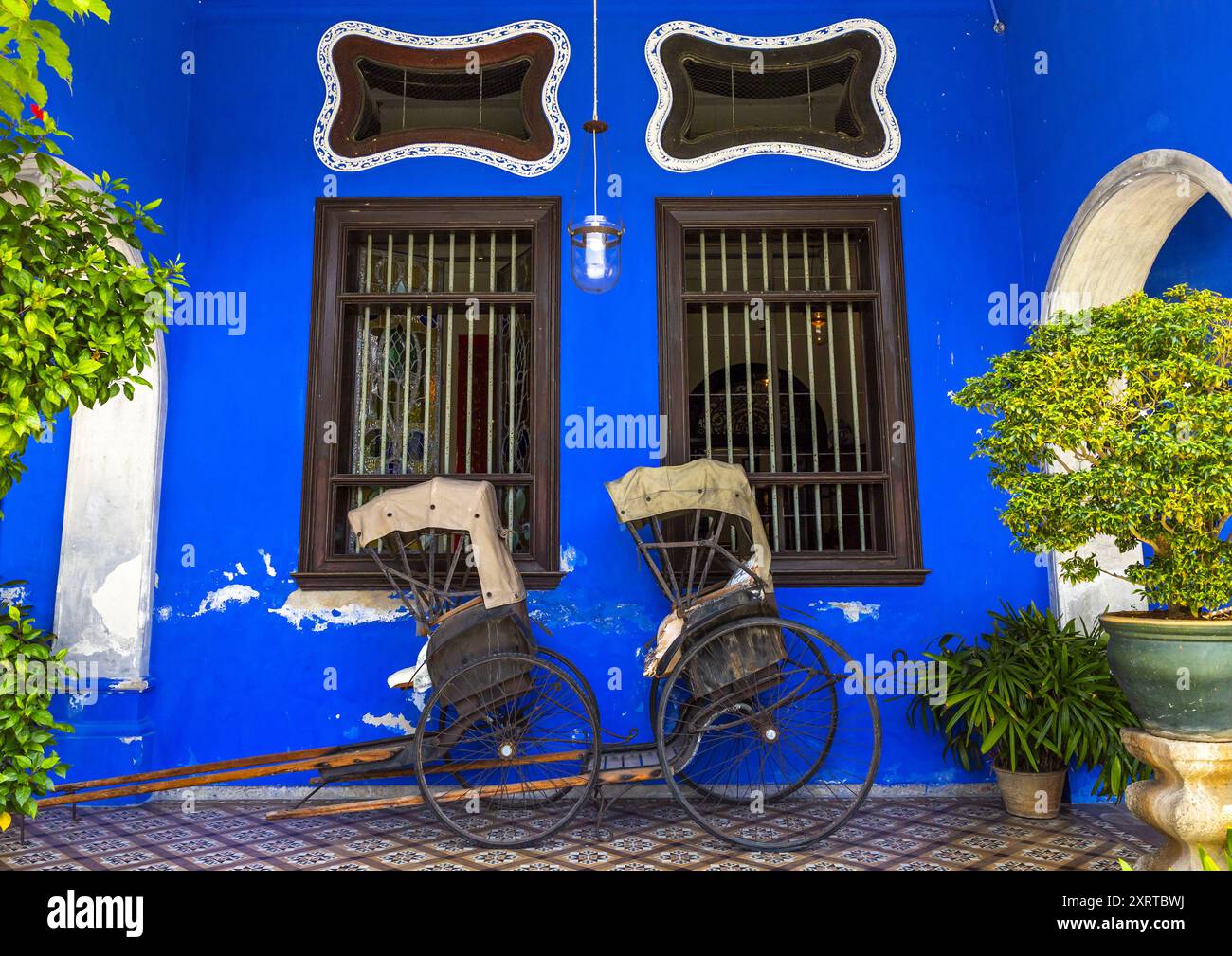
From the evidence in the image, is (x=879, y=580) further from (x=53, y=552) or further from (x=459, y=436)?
(x=53, y=552)

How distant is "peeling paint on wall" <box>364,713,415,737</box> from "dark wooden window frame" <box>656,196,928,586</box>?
2.10 m

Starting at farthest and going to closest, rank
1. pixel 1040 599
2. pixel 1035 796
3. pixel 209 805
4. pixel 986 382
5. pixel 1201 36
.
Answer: pixel 1040 599 < pixel 209 805 < pixel 1035 796 < pixel 1201 36 < pixel 986 382

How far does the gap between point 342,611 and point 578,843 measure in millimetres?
1974

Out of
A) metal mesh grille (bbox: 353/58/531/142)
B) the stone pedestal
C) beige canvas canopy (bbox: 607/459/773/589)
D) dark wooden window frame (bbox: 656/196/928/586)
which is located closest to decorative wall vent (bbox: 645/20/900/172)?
dark wooden window frame (bbox: 656/196/928/586)

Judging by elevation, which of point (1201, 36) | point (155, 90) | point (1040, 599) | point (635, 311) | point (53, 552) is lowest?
point (1040, 599)

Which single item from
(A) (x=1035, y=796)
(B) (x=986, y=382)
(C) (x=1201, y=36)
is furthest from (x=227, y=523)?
(C) (x=1201, y=36)

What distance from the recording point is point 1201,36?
148 inches

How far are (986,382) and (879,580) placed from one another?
195 centimetres

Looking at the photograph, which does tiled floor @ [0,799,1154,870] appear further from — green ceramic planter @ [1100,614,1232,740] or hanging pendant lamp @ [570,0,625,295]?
hanging pendant lamp @ [570,0,625,295]

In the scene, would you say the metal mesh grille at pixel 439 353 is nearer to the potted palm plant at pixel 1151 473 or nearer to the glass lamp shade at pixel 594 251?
the glass lamp shade at pixel 594 251

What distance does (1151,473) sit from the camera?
3.02 meters

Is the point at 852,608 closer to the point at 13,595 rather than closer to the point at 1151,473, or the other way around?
the point at 1151,473

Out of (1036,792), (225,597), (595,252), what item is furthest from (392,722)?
(1036,792)

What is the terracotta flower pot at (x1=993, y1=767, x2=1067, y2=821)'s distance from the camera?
175 inches
